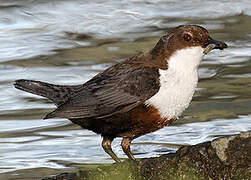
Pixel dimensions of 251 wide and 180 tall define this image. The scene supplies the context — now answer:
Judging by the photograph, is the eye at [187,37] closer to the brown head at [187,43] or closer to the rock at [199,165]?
the brown head at [187,43]

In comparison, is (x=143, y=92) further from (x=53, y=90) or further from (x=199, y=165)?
(x=199, y=165)

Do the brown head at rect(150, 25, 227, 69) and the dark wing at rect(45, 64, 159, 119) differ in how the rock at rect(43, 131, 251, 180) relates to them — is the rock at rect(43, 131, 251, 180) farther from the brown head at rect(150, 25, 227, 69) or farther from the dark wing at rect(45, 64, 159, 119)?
the brown head at rect(150, 25, 227, 69)

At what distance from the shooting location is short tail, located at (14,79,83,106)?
6.70 m

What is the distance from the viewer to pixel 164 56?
6387 mm

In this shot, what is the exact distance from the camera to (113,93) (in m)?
6.45

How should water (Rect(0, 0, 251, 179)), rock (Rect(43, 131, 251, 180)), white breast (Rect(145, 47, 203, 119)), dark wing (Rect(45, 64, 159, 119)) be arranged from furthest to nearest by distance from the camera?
water (Rect(0, 0, 251, 179)) < dark wing (Rect(45, 64, 159, 119)) < white breast (Rect(145, 47, 203, 119)) < rock (Rect(43, 131, 251, 180))

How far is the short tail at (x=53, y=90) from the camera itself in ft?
22.0

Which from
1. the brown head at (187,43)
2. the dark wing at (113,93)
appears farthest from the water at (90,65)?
the brown head at (187,43)

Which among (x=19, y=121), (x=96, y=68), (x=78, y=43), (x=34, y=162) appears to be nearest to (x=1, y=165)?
(x=34, y=162)

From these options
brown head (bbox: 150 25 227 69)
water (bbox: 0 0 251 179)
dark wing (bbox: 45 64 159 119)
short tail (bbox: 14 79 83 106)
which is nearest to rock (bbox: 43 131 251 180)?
dark wing (bbox: 45 64 159 119)

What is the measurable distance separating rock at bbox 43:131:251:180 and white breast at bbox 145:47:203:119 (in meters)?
0.81

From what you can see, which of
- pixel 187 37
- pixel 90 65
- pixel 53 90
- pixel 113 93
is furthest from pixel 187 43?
pixel 90 65

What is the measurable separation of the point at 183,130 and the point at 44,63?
111 inches

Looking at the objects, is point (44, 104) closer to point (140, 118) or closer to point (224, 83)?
point (224, 83)
